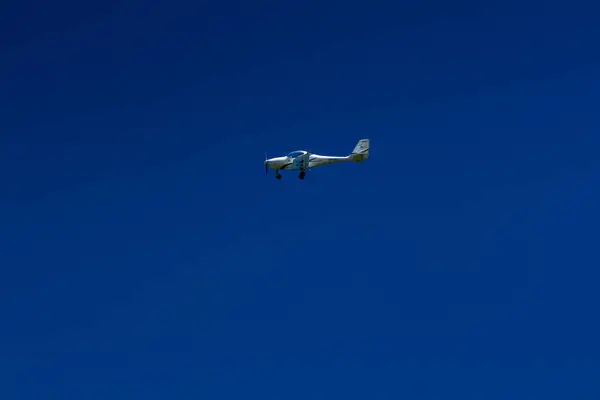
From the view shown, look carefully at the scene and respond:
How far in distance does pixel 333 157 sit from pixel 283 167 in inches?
577

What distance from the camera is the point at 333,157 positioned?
7869 inches

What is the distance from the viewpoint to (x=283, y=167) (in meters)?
190
